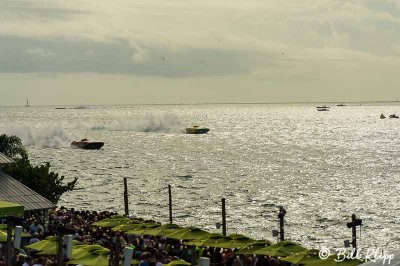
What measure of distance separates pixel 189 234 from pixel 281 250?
4.89 m

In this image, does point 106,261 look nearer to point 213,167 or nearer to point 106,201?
point 106,201

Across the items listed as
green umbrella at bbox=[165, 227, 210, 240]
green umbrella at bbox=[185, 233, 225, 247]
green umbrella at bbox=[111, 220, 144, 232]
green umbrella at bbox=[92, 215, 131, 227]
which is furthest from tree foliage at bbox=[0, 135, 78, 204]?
green umbrella at bbox=[185, 233, 225, 247]

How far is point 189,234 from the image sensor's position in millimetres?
29172

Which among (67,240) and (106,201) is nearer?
(67,240)

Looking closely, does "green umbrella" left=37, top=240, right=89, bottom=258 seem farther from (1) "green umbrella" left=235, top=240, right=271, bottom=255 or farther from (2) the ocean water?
(2) the ocean water

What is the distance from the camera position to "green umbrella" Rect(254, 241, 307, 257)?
83.8 ft

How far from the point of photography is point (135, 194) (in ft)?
271

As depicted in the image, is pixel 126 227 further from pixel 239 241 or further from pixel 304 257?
pixel 304 257

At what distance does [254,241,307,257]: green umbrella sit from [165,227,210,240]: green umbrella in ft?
10.8

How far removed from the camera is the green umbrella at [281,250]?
25.5 meters

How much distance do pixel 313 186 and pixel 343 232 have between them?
3621cm

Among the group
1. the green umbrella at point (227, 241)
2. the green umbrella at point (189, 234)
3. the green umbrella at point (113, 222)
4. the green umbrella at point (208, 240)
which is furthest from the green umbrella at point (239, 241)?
the green umbrella at point (113, 222)

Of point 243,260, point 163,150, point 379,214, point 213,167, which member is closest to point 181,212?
point 379,214

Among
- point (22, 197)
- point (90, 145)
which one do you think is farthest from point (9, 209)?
point (90, 145)
